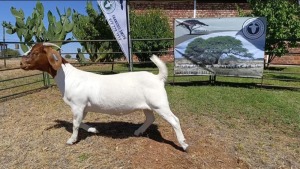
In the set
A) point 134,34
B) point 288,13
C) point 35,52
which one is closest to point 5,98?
point 35,52

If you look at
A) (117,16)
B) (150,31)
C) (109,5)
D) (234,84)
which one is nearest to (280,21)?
(234,84)

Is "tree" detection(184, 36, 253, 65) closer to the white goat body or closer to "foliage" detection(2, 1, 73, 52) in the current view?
the white goat body

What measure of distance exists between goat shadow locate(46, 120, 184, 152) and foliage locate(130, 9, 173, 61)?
30.2 feet

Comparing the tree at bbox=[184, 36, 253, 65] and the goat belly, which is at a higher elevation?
the tree at bbox=[184, 36, 253, 65]

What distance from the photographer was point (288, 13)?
12.4 metres

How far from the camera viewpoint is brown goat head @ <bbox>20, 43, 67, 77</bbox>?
4.38 m

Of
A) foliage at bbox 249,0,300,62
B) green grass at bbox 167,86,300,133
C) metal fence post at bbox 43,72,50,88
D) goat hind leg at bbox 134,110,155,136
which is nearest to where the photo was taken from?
goat hind leg at bbox 134,110,155,136

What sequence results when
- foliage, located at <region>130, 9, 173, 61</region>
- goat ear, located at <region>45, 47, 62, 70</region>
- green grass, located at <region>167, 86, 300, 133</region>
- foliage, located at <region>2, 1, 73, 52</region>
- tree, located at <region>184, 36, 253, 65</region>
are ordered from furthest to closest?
foliage, located at <region>130, 9, 173, 61</region>
foliage, located at <region>2, 1, 73, 52</region>
tree, located at <region>184, 36, 253, 65</region>
green grass, located at <region>167, 86, 300, 133</region>
goat ear, located at <region>45, 47, 62, 70</region>

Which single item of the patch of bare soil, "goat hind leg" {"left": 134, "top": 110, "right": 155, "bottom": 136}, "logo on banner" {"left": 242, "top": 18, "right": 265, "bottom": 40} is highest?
"logo on banner" {"left": 242, "top": 18, "right": 265, "bottom": 40}

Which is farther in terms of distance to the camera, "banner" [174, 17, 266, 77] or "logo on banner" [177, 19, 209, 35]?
"logo on banner" [177, 19, 209, 35]

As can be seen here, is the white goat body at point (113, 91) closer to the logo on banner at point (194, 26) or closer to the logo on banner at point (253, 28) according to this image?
the logo on banner at point (194, 26)

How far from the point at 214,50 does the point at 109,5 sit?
129 inches

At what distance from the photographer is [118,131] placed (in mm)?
5211

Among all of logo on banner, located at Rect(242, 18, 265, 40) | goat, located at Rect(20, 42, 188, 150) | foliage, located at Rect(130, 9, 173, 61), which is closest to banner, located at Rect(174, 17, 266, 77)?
logo on banner, located at Rect(242, 18, 265, 40)
